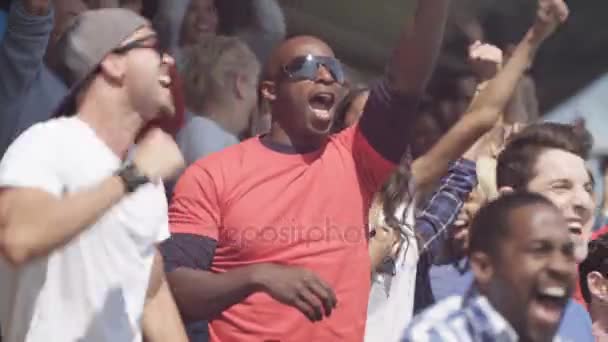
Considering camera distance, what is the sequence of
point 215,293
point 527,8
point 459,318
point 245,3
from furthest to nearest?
point 527,8 → point 245,3 → point 215,293 → point 459,318

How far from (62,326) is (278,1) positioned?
368 centimetres

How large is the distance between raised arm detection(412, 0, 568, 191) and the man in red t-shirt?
458 mm

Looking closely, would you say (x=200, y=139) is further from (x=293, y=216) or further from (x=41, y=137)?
(x=41, y=137)

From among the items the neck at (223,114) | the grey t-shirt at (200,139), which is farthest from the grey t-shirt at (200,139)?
the neck at (223,114)

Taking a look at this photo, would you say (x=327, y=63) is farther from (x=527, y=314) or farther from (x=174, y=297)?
(x=527, y=314)

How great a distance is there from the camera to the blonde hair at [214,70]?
6.48 m

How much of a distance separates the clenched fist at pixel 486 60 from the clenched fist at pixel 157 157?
1.72 m

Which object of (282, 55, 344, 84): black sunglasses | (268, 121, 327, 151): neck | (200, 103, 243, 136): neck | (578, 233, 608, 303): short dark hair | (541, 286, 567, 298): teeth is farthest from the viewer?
(200, 103, 243, 136): neck

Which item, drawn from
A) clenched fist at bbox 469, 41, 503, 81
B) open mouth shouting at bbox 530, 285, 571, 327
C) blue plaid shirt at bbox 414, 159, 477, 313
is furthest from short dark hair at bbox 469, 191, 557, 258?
clenched fist at bbox 469, 41, 503, 81

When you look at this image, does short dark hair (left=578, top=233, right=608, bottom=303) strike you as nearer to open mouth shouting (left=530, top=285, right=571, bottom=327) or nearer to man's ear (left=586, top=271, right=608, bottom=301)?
man's ear (left=586, top=271, right=608, bottom=301)

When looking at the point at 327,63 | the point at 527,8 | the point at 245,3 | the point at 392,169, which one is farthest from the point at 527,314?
the point at 527,8

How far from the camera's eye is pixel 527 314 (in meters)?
4.31

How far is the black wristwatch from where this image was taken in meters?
4.36

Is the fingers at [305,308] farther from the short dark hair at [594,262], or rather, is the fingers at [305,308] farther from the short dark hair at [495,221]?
the short dark hair at [594,262]
